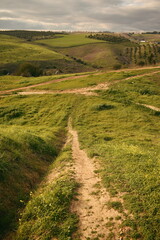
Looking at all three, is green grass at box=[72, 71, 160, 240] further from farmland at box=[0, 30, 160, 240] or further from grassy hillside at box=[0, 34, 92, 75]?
grassy hillside at box=[0, 34, 92, 75]

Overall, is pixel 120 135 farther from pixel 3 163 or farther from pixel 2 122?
pixel 2 122

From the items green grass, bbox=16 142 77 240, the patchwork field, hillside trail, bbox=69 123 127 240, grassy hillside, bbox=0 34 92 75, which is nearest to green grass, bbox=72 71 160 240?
the patchwork field

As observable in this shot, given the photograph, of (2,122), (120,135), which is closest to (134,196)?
(120,135)

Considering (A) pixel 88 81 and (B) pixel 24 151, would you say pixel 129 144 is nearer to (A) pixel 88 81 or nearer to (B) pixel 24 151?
(B) pixel 24 151

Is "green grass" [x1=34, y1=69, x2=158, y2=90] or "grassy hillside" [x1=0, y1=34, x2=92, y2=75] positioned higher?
"grassy hillside" [x1=0, y1=34, x2=92, y2=75]

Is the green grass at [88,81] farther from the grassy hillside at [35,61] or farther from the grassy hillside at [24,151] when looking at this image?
the grassy hillside at [35,61]

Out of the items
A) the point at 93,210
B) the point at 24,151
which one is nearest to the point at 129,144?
the point at 24,151

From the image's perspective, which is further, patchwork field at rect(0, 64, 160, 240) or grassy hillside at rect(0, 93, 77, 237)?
grassy hillside at rect(0, 93, 77, 237)

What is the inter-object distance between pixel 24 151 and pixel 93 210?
25.0ft

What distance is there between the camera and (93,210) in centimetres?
957

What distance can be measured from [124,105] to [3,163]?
21538 millimetres

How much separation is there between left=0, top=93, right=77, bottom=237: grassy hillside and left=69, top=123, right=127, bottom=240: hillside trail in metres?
2.81

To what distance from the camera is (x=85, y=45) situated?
531ft

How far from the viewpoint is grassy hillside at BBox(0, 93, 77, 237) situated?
415 inches
